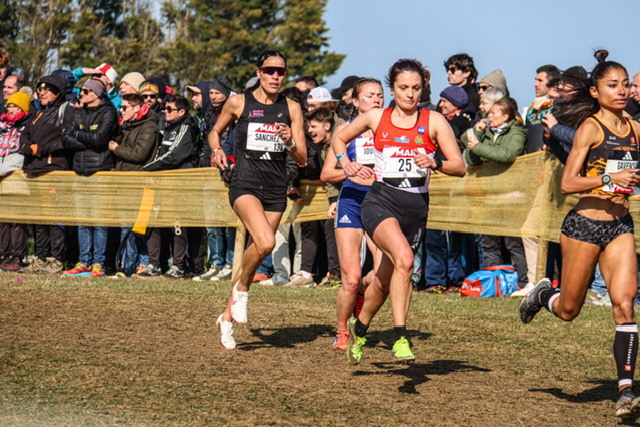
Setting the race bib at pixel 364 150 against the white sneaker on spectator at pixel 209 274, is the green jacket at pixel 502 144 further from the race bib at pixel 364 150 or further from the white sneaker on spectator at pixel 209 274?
the white sneaker on spectator at pixel 209 274

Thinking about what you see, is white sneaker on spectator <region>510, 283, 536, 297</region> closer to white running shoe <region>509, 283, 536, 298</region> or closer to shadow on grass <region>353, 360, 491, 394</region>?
white running shoe <region>509, 283, 536, 298</region>

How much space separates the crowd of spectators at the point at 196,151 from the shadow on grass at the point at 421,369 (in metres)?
4.53

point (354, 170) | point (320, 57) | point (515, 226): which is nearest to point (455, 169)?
point (354, 170)

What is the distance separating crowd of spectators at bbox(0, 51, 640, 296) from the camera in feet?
40.0

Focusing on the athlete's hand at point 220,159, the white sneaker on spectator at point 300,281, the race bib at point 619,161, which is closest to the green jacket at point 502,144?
the white sneaker on spectator at point 300,281

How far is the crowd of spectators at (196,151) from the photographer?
12.2 m

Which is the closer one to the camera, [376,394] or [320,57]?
[376,394]

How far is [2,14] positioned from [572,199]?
86.6 feet

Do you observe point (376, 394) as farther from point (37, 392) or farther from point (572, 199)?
point (572, 199)

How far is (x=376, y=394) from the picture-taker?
654 centimetres

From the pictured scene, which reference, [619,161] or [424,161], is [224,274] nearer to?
[424,161]

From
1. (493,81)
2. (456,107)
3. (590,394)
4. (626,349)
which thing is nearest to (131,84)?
(456,107)

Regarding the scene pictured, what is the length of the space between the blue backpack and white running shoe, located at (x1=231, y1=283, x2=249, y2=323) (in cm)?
462

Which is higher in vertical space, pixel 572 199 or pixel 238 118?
pixel 238 118
